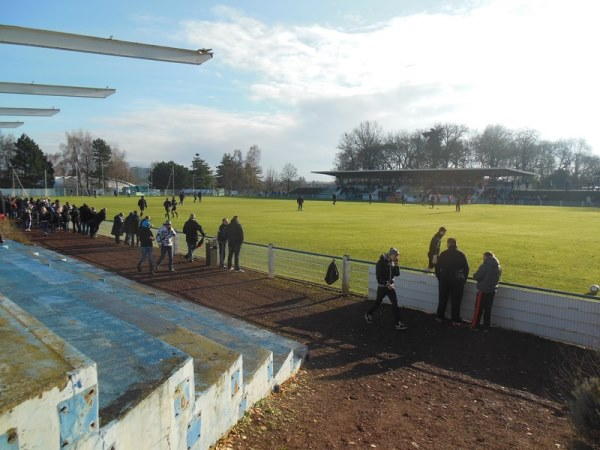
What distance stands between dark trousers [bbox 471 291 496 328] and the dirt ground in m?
0.30

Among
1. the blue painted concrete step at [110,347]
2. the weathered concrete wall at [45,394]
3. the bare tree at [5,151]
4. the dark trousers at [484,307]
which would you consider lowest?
the dark trousers at [484,307]

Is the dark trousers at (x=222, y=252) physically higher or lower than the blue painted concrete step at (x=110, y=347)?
lower

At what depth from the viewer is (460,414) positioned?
503 cm

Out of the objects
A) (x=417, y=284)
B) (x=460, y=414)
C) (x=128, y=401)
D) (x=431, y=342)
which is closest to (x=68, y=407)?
(x=128, y=401)

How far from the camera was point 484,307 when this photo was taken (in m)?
8.23

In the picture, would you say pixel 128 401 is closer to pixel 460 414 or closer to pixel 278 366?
pixel 278 366

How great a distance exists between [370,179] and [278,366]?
288 feet

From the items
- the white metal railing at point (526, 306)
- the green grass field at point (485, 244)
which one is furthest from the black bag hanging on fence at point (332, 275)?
the green grass field at point (485, 244)

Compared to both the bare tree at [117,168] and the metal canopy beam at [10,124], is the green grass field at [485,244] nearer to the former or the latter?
the metal canopy beam at [10,124]

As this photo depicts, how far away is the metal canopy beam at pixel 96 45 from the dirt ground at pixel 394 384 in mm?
6116

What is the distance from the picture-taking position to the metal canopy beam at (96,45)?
916cm

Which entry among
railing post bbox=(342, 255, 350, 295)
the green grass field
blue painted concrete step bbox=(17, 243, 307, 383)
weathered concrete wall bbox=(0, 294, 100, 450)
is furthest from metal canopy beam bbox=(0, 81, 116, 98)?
weathered concrete wall bbox=(0, 294, 100, 450)

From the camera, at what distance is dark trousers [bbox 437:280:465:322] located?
334 inches

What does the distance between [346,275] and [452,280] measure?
8.97 feet
